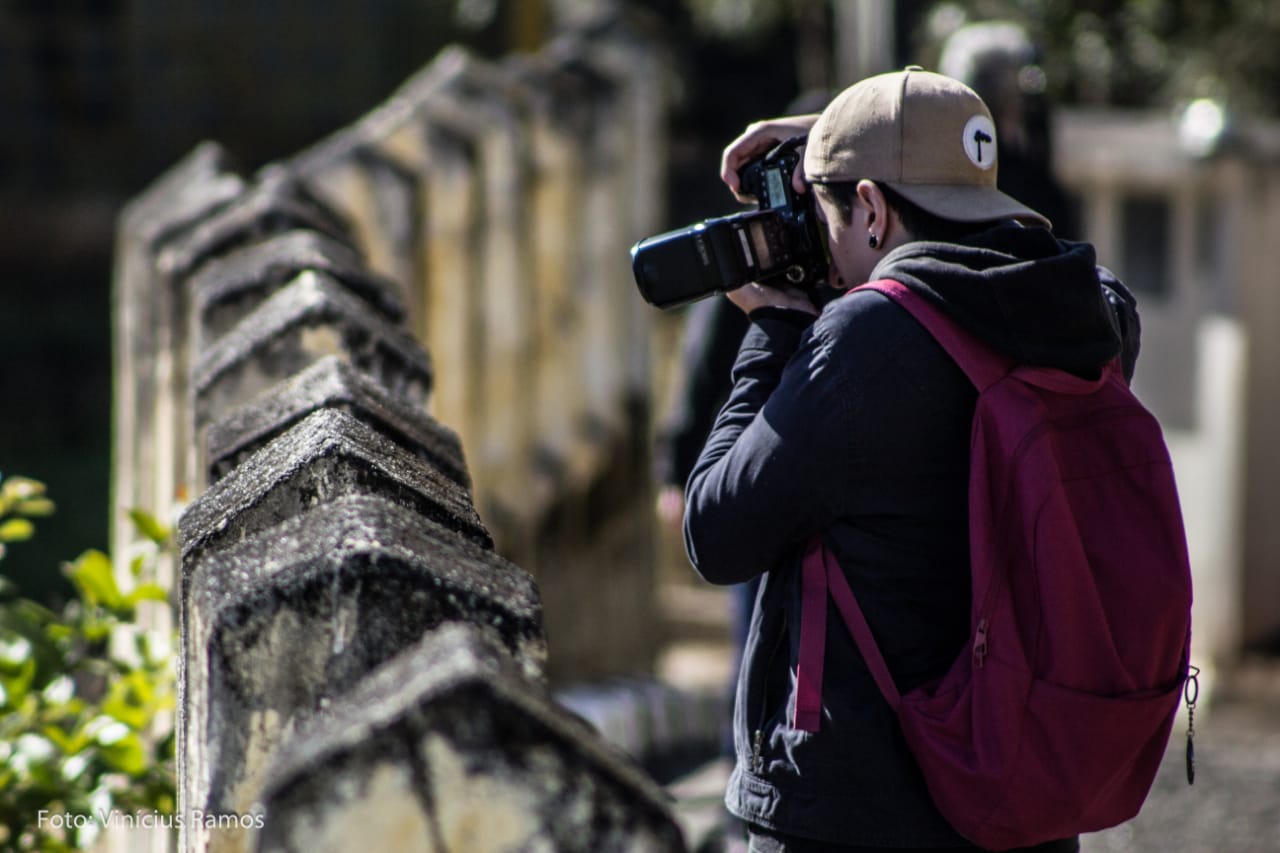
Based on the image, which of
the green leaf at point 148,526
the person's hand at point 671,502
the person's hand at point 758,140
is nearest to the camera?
the person's hand at point 758,140

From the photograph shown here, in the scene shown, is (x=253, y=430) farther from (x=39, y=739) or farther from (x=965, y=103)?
(x=965, y=103)

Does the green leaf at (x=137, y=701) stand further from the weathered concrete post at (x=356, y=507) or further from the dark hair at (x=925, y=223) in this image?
the dark hair at (x=925, y=223)

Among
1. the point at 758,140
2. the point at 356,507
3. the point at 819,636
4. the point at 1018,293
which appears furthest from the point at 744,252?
the point at 356,507

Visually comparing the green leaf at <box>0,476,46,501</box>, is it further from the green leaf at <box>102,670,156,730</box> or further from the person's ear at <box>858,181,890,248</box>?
the person's ear at <box>858,181,890,248</box>

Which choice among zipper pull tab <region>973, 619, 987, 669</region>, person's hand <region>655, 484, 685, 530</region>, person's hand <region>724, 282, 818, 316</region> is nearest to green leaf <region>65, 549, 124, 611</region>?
person's hand <region>724, 282, 818, 316</region>

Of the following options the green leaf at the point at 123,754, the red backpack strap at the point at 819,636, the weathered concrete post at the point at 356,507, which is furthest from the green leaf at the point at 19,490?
the red backpack strap at the point at 819,636

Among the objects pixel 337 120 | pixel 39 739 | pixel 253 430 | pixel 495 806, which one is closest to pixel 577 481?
pixel 39 739

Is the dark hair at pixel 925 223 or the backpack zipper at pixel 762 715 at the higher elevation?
the dark hair at pixel 925 223

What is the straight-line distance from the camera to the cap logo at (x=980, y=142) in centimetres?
231

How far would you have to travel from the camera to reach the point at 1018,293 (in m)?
2.16

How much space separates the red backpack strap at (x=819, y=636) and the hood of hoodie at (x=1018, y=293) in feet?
1.15

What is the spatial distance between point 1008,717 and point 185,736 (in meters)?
0.94

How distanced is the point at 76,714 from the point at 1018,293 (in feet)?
5.62

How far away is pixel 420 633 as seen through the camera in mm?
1527
